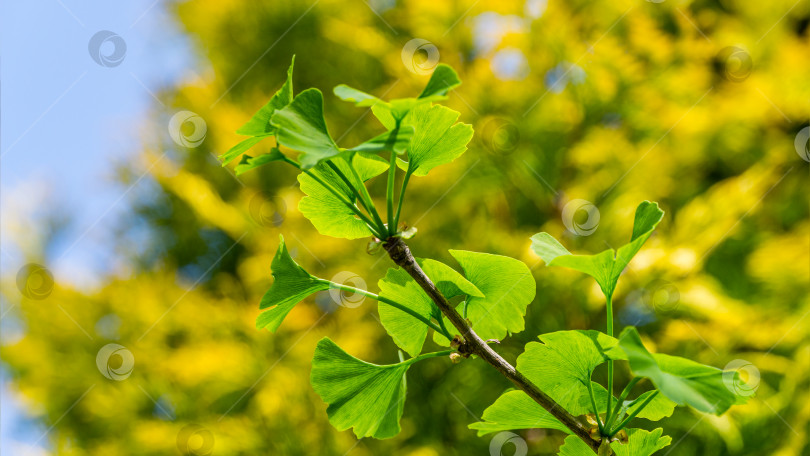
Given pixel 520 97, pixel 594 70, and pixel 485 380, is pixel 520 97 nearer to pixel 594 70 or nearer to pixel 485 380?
pixel 594 70

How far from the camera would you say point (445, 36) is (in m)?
0.96

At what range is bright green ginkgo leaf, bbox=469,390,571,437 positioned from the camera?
188 millimetres

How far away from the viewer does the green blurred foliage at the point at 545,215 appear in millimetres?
735

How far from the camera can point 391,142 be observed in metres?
0.14

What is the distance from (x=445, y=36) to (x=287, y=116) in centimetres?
86

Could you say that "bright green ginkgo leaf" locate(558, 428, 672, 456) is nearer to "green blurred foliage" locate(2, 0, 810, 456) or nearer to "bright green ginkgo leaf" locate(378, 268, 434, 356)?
"bright green ginkgo leaf" locate(378, 268, 434, 356)

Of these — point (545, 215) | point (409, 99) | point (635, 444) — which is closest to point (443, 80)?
point (409, 99)

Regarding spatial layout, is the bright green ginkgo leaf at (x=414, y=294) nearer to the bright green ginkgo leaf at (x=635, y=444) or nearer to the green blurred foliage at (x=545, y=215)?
the bright green ginkgo leaf at (x=635, y=444)

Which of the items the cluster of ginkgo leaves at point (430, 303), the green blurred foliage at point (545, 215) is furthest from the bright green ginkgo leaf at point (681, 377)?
the green blurred foliage at point (545, 215)

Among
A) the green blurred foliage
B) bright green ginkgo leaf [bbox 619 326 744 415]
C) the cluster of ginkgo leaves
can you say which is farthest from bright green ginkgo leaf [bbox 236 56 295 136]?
the green blurred foliage

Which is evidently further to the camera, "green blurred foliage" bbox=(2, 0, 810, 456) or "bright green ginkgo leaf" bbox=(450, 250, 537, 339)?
"green blurred foliage" bbox=(2, 0, 810, 456)

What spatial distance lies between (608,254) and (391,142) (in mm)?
76

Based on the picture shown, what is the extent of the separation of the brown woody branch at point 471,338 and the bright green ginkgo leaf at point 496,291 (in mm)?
29

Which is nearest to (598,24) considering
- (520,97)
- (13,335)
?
(520,97)
